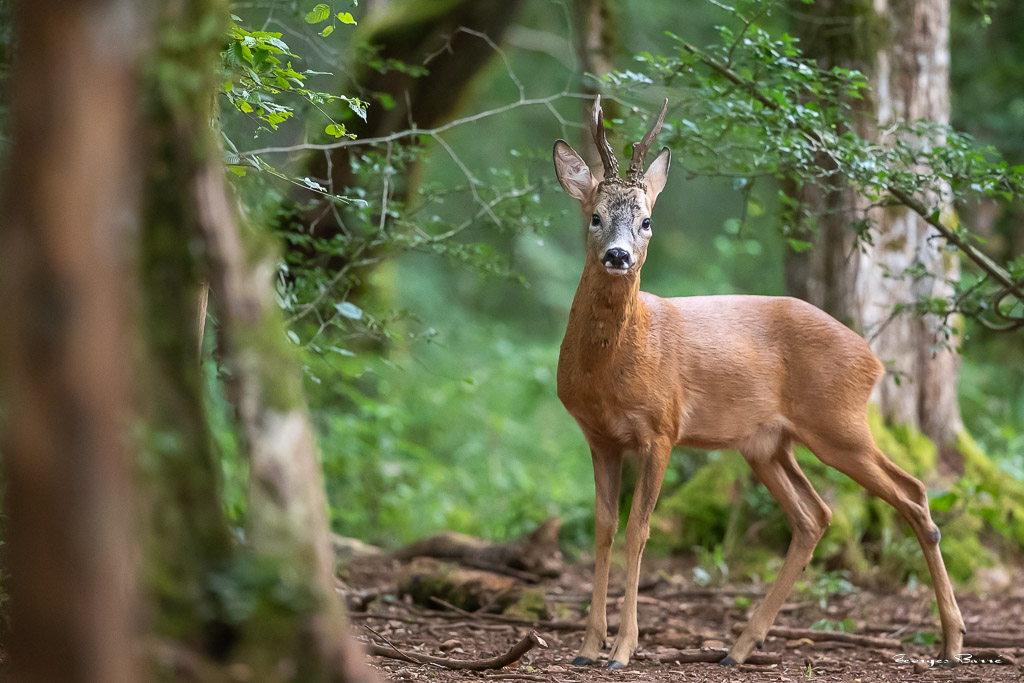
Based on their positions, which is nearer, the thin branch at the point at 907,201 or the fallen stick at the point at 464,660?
the fallen stick at the point at 464,660

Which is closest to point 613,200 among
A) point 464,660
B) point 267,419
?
point 464,660

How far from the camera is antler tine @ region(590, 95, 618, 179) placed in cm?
459

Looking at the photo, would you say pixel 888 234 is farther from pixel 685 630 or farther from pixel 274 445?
pixel 274 445

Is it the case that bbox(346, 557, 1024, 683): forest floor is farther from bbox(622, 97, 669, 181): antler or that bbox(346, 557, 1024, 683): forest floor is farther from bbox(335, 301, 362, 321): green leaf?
bbox(622, 97, 669, 181): antler

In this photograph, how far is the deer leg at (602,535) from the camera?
457 centimetres

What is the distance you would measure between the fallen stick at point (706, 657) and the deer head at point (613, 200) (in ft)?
6.28

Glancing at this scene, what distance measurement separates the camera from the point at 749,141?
589cm

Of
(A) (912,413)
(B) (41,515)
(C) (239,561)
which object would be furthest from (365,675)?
(A) (912,413)

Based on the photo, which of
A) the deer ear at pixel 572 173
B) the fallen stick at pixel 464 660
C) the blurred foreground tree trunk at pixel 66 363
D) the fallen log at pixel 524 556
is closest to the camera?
the blurred foreground tree trunk at pixel 66 363

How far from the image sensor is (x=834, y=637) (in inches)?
203

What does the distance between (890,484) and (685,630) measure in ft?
4.59

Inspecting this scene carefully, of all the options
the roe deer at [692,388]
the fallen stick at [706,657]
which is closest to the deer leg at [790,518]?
the roe deer at [692,388]

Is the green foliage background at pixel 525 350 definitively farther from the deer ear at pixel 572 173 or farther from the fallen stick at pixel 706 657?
the fallen stick at pixel 706 657

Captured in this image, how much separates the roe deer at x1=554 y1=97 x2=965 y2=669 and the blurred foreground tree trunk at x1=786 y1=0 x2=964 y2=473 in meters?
1.74
